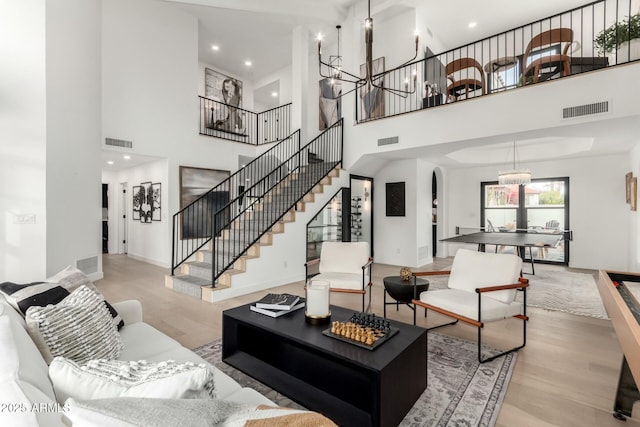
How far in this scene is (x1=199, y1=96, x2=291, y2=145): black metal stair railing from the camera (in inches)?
335

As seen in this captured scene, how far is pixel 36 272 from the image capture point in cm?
415

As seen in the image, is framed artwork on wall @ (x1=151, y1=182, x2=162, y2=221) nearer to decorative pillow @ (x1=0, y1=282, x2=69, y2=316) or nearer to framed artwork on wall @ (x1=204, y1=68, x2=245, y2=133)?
framed artwork on wall @ (x1=204, y1=68, x2=245, y2=133)

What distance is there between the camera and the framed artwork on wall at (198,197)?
6.79 m

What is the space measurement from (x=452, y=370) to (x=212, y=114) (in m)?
8.43

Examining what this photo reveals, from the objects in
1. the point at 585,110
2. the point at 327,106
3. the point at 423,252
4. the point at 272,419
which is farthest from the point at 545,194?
the point at 272,419

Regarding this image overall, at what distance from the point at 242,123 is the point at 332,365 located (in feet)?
28.4

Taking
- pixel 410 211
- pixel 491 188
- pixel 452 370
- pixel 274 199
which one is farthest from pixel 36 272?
pixel 491 188

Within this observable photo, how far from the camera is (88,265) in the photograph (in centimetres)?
508

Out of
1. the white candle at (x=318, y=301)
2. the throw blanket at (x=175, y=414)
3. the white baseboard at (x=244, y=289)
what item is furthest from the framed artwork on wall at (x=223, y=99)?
the throw blanket at (x=175, y=414)

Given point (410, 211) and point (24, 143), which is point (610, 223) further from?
point (24, 143)

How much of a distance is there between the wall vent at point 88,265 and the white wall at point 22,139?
0.68m

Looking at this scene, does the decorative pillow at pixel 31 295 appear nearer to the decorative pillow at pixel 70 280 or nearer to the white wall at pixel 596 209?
the decorative pillow at pixel 70 280

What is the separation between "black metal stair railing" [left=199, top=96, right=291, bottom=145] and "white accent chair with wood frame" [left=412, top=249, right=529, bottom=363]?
6.36m

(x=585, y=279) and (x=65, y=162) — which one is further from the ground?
(x=65, y=162)
